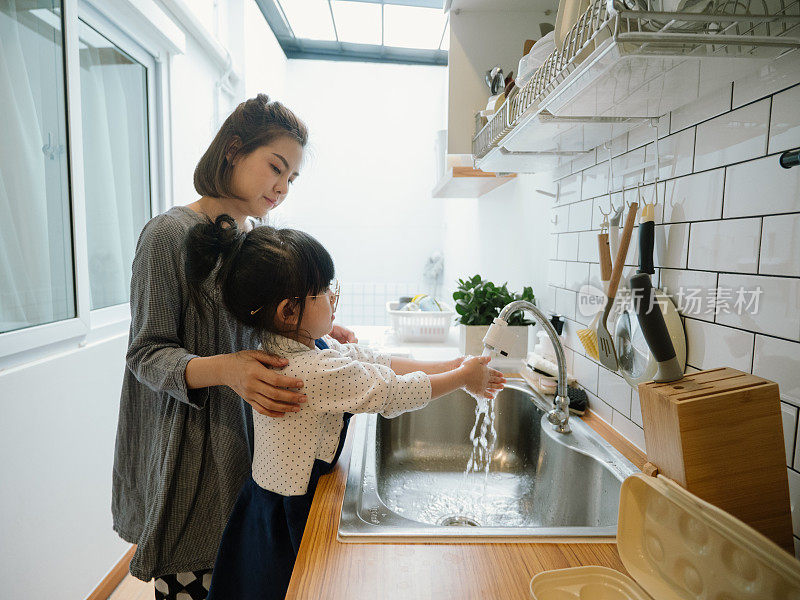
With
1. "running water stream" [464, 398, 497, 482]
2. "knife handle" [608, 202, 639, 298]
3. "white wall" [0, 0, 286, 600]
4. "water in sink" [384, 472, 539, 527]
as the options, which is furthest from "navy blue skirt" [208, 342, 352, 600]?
"white wall" [0, 0, 286, 600]

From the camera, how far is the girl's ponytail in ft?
2.50

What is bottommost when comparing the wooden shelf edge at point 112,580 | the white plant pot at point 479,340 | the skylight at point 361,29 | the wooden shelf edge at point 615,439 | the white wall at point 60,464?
the wooden shelf edge at point 112,580

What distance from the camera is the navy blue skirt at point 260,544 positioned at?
0.75 meters

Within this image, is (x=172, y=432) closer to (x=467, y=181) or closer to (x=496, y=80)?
(x=496, y=80)

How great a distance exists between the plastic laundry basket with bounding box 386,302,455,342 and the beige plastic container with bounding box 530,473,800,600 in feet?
5.26

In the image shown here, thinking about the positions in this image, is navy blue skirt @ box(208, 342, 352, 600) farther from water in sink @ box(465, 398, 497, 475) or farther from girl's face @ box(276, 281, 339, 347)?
water in sink @ box(465, 398, 497, 475)

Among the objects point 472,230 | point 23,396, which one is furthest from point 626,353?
point 472,230

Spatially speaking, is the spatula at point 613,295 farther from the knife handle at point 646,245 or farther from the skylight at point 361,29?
the skylight at point 361,29

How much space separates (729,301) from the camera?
Answer: 68 centimetres

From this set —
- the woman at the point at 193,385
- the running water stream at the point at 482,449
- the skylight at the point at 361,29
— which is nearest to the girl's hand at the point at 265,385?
the woman at the point at 193,385

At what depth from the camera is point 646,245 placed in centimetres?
83

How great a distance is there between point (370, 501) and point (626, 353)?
1.76 ft

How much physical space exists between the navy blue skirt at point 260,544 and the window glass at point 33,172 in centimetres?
92

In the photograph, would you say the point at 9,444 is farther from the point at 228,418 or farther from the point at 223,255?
the point at 223,255
